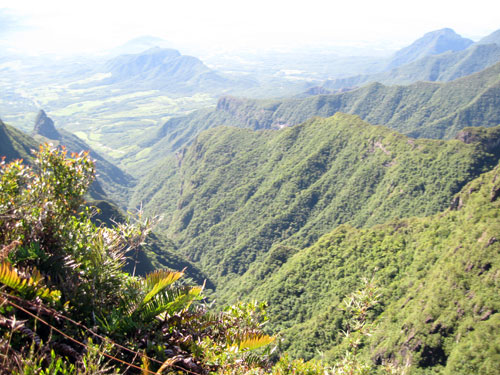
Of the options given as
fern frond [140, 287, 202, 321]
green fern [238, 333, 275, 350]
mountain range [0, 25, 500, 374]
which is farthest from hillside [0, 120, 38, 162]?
green fern [238, 333, 275, 350]

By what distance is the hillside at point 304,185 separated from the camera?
89812 millimetres

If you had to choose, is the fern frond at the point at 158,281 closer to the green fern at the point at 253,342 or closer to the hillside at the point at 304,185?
the green fern at the point at 253,342

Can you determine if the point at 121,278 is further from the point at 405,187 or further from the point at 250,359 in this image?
the point at 405,187

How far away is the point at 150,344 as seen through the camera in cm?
648

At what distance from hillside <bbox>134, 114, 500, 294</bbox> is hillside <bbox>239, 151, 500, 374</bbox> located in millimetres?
27436

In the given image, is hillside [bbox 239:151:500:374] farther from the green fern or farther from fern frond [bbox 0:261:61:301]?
fern frond [bbox 0:261:61:301]

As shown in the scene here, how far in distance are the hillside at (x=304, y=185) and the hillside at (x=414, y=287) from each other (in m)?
27.4

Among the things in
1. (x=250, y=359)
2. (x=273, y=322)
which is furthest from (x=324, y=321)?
(x=250, y=359)

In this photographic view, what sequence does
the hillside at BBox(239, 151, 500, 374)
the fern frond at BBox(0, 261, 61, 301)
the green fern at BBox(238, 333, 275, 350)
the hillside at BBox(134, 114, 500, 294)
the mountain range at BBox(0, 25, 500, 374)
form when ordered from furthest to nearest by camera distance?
the hillside at BBox(134, 114, 500, 294) < the mountain range at BBox(0, 25, 500, 374) < the hillside at BBox(239, 151, 500, 374) < the green fern at BBox(238, 333, 275, 350) < the fern frond at BBox(0, 261, 61, 301)

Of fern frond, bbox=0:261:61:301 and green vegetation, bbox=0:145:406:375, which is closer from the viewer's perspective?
fern frond, bbox=0:261:61:301

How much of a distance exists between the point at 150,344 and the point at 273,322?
192 ft

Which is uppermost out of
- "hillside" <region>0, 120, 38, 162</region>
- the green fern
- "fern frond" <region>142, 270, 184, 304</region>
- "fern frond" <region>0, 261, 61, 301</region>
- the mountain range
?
"fern frond" <region>0, 261, 61, 301</region>

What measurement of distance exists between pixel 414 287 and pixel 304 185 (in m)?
72.8

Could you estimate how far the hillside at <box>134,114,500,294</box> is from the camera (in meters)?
89.8
